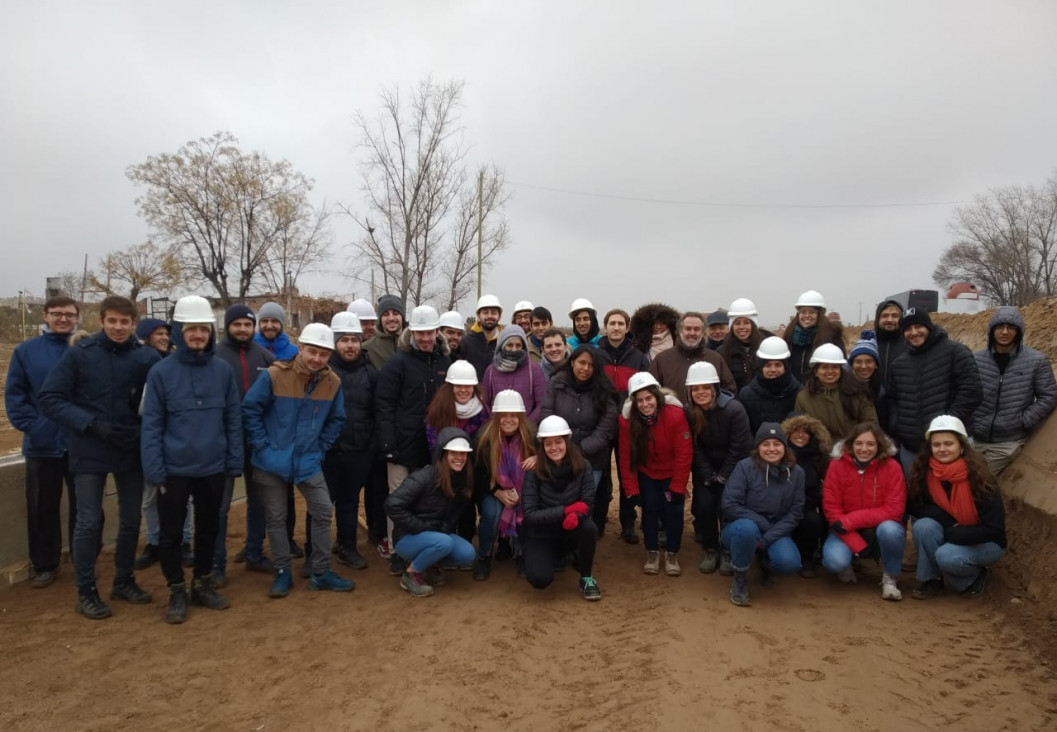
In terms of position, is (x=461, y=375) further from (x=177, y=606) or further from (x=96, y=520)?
(x=96, y=520)

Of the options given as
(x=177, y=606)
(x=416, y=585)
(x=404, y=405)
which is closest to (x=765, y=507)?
(x=416, y=585)

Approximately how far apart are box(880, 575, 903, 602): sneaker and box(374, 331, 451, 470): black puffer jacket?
3597 mm

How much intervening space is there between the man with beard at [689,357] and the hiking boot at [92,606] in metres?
4.48

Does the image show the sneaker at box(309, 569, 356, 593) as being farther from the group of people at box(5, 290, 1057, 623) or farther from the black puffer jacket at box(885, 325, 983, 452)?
the black puffer jacket at box(885, 325, 983, 452)

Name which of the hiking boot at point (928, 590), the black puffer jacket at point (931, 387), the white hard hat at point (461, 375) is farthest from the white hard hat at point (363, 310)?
the hiking boot at point (928, 590)

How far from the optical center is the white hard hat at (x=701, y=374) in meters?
5.17

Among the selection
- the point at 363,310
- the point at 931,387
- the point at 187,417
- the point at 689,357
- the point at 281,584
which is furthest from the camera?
the point at 363,310

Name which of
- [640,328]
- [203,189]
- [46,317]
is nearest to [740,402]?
[640,328]

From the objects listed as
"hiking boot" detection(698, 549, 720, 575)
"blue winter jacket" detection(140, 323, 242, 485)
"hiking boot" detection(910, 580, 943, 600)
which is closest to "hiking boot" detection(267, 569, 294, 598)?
"blue winter jacket" detection(140, 323, 242, 485)

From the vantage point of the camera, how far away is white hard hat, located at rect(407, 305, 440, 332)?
17.6ft

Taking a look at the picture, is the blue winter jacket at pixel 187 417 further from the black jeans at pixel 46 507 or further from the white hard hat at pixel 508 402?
the white hard hat at pixel 508 402

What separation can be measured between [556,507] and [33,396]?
3.82 m

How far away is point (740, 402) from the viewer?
543cm

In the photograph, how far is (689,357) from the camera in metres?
5.68
